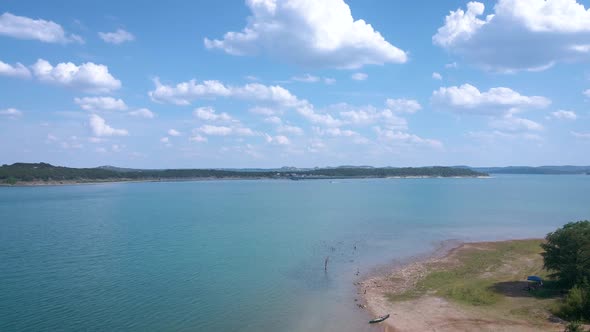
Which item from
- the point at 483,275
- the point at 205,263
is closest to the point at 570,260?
the point at 483,275

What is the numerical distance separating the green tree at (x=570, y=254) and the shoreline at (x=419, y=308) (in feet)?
18.6

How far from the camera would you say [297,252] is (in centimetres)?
4825

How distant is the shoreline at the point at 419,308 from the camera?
25.2m

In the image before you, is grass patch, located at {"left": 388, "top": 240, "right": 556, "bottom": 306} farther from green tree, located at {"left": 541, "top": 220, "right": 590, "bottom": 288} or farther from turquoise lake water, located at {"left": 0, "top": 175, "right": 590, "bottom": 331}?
turquoise lake water, located at {"left": 0, "top": 175, "right": 590, "bottom": 331}

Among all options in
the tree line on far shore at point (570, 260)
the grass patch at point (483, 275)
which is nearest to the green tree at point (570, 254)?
the tree line on far shore at point (570, 260)

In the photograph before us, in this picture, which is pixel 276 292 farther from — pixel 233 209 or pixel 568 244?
pixel 233 209

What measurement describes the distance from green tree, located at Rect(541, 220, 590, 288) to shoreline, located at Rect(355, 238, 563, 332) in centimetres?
566

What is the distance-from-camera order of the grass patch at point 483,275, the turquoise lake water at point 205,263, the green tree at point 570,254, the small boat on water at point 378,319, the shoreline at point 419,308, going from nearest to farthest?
the shoreline at point 419,308 → the small boat on water at point 378,319 → the turquoise lake water at point 205,263 → the green tree at point 570,254 → the grass patch at point 483,275

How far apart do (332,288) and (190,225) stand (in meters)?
39.5

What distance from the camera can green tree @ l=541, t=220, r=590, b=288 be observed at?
2853cm

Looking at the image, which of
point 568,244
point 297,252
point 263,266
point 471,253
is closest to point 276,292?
point 263,266

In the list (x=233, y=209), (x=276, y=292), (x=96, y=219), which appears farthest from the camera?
(x=233, y=209)

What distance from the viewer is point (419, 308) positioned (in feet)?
95.5

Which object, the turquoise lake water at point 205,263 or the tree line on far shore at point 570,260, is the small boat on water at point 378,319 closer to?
the turquoise lake water at point 205,263
